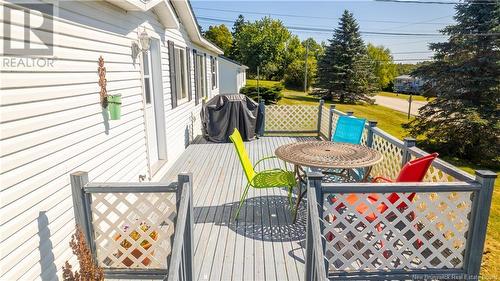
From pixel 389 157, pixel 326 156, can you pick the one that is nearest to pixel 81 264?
pixel 326 156

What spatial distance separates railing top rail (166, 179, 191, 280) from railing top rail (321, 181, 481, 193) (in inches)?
43.0

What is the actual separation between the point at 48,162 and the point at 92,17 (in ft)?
5.22

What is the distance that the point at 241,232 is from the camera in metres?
3.52

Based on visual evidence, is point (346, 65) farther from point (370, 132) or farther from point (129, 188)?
point (129, 188)

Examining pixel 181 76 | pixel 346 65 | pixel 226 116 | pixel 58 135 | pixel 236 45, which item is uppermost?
pixel 236 45

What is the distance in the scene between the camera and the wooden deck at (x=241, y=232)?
2.86m

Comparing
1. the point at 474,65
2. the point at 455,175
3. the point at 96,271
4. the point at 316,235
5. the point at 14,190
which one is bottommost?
the point at 96,271

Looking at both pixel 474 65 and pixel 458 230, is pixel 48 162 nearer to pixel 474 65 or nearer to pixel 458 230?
pixel 458 230

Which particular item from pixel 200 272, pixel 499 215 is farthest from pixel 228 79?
pixel 200 272

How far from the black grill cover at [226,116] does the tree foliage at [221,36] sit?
1488 inches

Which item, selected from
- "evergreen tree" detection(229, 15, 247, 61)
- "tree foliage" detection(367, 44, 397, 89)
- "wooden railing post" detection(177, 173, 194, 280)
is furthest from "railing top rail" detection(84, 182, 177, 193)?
"tree foliage" detection(367, 44, 397, 89)

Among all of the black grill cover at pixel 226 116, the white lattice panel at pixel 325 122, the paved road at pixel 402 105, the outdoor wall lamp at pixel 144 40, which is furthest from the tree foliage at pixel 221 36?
the outdoor wall lamp at pixel 144 40

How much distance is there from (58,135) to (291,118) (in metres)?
7.29

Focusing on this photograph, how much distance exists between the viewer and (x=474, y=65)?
912 cm
